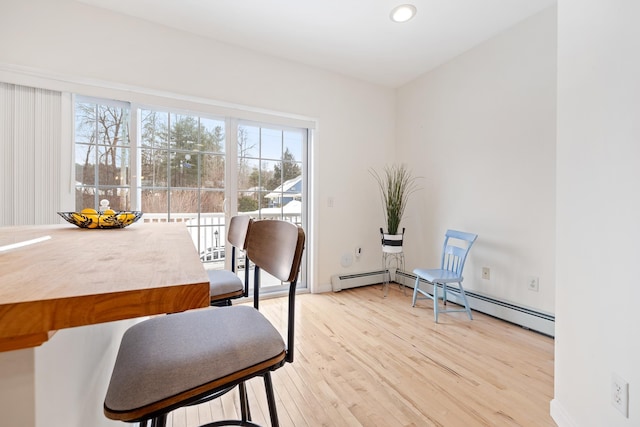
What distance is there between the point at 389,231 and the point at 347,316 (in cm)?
113

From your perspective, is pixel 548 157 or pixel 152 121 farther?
pixel 152 121

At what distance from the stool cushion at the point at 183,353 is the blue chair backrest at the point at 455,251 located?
2.17 m

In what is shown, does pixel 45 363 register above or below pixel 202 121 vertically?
below

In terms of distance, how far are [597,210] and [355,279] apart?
2.53 m

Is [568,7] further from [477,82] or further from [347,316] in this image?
[347,316]

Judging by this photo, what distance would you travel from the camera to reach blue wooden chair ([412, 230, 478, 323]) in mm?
2406

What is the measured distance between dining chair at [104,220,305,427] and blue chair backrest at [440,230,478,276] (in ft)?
6.84

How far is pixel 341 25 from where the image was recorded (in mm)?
2422

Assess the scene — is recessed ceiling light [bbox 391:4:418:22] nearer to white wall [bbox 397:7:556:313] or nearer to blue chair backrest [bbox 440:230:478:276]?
white wall [bbox 397:7:556:313]

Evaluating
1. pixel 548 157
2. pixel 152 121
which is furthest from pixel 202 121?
pixel 548 157

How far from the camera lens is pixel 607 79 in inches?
41.9

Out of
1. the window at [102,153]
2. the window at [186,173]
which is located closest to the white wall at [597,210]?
the window at [186,173]

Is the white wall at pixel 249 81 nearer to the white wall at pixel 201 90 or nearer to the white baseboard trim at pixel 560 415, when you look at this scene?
the white wall at pixel 201 90

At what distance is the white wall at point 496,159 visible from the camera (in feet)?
7.22
